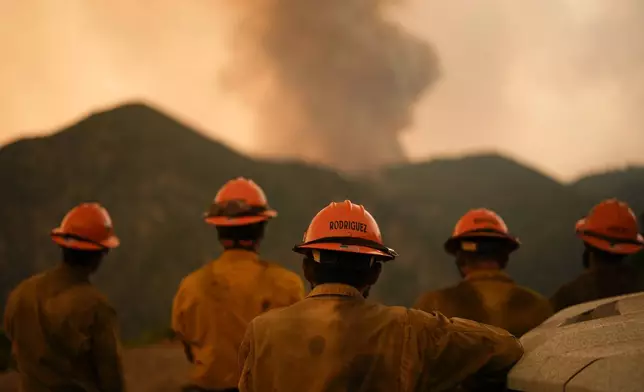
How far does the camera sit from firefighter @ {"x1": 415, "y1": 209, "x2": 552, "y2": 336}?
3.04 meters

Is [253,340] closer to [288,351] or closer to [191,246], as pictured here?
[288,351]

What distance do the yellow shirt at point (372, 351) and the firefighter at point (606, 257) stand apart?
6.33 feet

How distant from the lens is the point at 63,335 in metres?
3.15

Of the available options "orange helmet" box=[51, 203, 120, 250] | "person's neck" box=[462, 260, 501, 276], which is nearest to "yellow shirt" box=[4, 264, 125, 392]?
"orange helmet" box=[51, 203, 120, 250]

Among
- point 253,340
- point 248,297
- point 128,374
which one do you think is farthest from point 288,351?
point 128,374

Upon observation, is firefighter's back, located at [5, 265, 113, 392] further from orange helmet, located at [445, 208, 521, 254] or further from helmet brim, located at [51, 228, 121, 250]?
orange helmet, located at [445, 208, 521, 254]

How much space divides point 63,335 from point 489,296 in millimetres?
2229

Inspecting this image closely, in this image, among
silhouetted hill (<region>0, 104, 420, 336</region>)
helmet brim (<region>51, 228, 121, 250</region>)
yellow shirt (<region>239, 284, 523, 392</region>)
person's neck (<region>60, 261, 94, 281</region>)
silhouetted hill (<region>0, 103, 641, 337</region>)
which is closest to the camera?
yellow shirt (<region>239, 284, 523, 392</region>)

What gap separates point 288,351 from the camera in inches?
72.9

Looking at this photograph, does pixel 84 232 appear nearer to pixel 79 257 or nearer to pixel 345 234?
pixel 79 257

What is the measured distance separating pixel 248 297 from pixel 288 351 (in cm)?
152

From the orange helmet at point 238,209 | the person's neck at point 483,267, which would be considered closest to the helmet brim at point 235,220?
the orange helmet at point 238,209

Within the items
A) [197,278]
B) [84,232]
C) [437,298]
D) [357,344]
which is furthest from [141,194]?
[357,344]

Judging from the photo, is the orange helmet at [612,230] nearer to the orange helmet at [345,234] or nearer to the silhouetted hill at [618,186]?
the orange helmet at [345,234]
